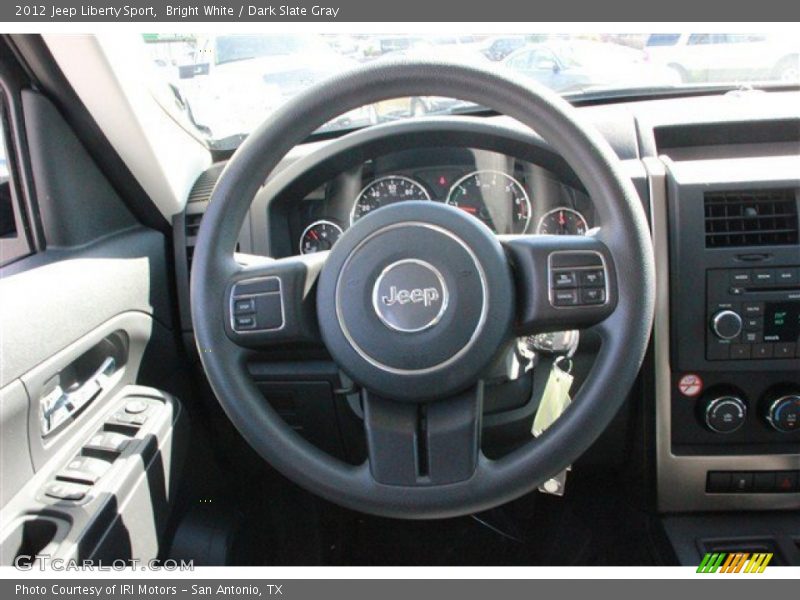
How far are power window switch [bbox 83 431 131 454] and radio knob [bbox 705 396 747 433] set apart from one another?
127 centimetres

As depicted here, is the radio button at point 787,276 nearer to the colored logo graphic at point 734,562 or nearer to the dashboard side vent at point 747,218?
the dashboard side vent at point 747,218

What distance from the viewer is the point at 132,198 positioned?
1.81 m

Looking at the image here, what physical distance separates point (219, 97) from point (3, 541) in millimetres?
1138

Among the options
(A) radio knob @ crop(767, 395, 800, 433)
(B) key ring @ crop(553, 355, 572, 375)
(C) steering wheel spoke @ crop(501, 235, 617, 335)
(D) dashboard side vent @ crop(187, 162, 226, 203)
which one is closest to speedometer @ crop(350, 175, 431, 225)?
(D) dashboard side vent @ crop(187, 162, 226, 203)

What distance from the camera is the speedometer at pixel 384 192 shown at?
176cm

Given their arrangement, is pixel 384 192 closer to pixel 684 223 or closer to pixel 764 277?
pixel 684 223

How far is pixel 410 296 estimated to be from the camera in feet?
3.85

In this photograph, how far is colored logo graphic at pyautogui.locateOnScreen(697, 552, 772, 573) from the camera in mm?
1706

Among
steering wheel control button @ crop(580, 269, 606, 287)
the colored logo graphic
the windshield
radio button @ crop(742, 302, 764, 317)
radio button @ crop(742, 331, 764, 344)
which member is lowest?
the colored logo graphic

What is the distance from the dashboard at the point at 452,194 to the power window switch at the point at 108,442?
541 mm

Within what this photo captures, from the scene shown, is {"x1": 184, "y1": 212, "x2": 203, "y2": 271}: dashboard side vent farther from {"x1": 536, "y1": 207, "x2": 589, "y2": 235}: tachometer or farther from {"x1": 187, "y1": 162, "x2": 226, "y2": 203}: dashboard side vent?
{"x1": 536, "y1": 207, "x2": 589, "y2": 235}: tachometer

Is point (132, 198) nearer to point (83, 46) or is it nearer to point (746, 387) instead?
point (83, 46)

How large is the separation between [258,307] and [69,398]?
53 cm

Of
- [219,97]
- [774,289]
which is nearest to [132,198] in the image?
[219,97]
